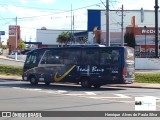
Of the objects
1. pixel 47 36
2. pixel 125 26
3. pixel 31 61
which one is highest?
pixel 125 26

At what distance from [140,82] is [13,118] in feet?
69.5

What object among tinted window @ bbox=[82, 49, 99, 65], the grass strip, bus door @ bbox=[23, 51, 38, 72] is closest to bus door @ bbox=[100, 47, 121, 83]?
tinted window @ bbox=[82, 49, 99, 65]

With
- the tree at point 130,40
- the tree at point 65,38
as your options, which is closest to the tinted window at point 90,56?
the tree at point 130,40

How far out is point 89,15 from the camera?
312 feet

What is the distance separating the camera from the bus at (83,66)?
26.2 metres

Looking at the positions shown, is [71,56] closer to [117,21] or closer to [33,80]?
[33,80]

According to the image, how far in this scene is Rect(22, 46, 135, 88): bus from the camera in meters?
26.2

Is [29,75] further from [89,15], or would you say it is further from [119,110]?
[89,15]

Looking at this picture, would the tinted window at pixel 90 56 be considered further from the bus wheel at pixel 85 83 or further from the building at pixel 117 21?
the building at pixel 117 21

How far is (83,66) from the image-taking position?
89.4ft

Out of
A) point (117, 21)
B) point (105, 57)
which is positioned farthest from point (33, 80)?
point (117, 21)

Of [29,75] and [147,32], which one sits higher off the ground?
[147,32]

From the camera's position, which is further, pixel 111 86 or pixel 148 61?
pixel 148 61

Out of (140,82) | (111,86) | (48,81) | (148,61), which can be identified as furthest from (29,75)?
(148,61)
